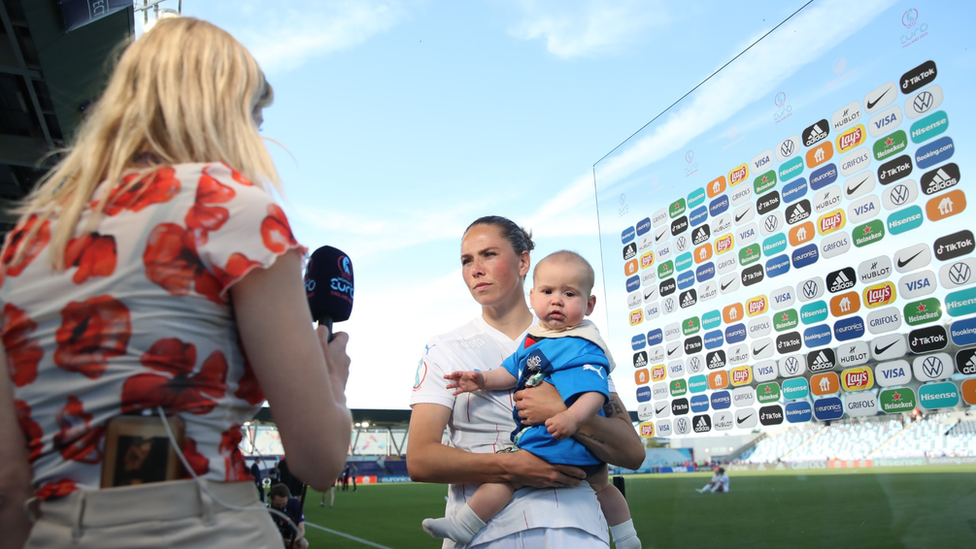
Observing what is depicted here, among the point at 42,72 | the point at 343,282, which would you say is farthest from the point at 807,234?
the point at 42,72

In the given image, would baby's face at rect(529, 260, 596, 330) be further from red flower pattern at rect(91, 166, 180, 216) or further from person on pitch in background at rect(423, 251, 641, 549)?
red flower pattern at rect(91, 166, 180, 216)

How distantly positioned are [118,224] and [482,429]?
149 centimetres

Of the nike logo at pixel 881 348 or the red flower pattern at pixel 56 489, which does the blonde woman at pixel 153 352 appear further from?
the nike logo at pixel 881 348

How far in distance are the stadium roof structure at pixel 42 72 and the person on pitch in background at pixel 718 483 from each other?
239 inches

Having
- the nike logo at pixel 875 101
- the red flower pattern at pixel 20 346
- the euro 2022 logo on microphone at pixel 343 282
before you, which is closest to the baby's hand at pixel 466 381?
the euro 2022 logo on microphone at pixel 343 282

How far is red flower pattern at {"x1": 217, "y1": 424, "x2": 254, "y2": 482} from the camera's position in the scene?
0.92 metres

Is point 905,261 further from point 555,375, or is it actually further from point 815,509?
point 555,375

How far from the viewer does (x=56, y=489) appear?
854mm

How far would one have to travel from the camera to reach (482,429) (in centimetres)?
219

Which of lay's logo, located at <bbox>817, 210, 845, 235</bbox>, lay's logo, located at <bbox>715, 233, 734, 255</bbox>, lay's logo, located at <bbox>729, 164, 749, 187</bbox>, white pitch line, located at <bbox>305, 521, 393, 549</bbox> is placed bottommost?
Result: white pitch line, located at <bbox>305, 521, 393, 549</bbox>

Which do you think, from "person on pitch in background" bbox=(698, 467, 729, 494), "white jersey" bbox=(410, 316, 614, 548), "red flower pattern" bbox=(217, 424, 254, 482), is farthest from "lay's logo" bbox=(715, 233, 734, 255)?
"red flower pattern" bbox=(217, 424, 254, 482)

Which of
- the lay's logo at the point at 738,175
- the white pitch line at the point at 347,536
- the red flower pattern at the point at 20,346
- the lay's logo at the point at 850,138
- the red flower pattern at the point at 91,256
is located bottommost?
the white pitch line at the point at 347,536

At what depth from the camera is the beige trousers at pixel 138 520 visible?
82 centimetres

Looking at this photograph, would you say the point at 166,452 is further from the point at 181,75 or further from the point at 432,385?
the point at 432,385
